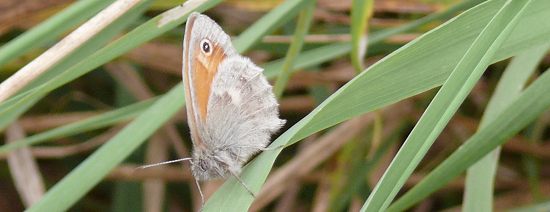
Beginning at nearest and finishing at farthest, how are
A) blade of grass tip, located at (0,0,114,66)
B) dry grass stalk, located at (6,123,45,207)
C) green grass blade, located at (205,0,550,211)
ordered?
green grass blade, located at (205,0,550,211), blade of grass tip, located at (0,0,114,66), dry grass stalk, located at (6,123,45,207)

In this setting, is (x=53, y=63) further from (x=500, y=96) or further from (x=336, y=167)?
(x=336, y=167)

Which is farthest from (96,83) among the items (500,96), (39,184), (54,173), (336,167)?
(500,96)

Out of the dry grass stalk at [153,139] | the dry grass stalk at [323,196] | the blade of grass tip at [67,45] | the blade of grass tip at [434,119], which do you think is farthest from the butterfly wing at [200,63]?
the dry grass stalk at [153,139]

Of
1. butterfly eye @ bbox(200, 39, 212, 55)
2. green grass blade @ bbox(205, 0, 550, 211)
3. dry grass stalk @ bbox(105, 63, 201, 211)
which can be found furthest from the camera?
dry grass stalk @ bbox(105, 63, 201, 211)

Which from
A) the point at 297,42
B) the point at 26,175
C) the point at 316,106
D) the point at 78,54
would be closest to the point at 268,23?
the point at 297,42

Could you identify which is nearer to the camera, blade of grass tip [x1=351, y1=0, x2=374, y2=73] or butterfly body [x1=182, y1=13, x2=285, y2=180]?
butterfly body [x1=182, y1=13, x2=285, y2=180]

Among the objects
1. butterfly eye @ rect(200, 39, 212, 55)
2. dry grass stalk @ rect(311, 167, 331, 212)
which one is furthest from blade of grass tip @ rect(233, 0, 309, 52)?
dry grass stalk @ rect(311, 167, 331, 212)

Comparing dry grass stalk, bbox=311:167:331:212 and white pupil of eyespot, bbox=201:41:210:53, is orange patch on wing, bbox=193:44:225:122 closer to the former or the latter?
white pupil of eyespot, bbox=201:41:210:53
